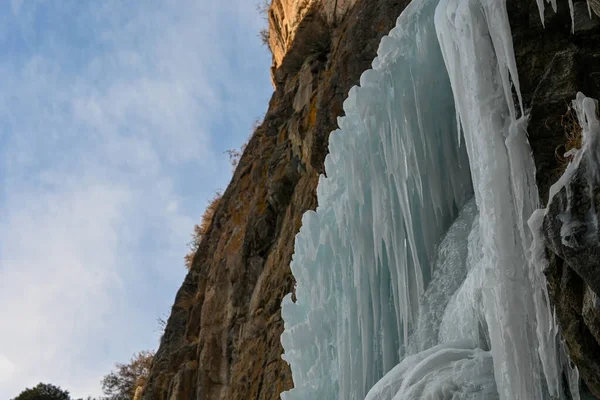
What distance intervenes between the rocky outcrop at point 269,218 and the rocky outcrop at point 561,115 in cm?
378

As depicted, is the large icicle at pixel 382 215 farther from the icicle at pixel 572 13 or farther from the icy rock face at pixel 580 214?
the icy rock face at pixel 580 214

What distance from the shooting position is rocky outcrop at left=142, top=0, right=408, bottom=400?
376 inches

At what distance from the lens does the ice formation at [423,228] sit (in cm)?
461

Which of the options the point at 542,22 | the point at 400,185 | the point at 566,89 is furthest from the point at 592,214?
the point at 400,185

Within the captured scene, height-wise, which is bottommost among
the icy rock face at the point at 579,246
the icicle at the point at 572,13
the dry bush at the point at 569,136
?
the icy rock face at the point at 579,246

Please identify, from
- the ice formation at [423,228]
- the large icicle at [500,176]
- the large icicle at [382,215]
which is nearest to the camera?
the large icicle at [500,176]

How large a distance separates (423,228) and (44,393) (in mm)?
20669

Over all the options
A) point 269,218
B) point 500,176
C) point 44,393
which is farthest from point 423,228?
point 44,393

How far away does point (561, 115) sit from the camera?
16.3 ft

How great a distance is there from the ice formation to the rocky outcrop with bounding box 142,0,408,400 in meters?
2.02

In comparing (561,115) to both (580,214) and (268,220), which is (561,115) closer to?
(580,214)

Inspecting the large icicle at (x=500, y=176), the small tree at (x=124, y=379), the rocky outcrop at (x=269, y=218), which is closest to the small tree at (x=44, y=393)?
the small tree at (x=124, y=379)

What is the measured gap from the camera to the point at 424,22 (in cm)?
711

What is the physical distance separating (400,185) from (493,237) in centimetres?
216
